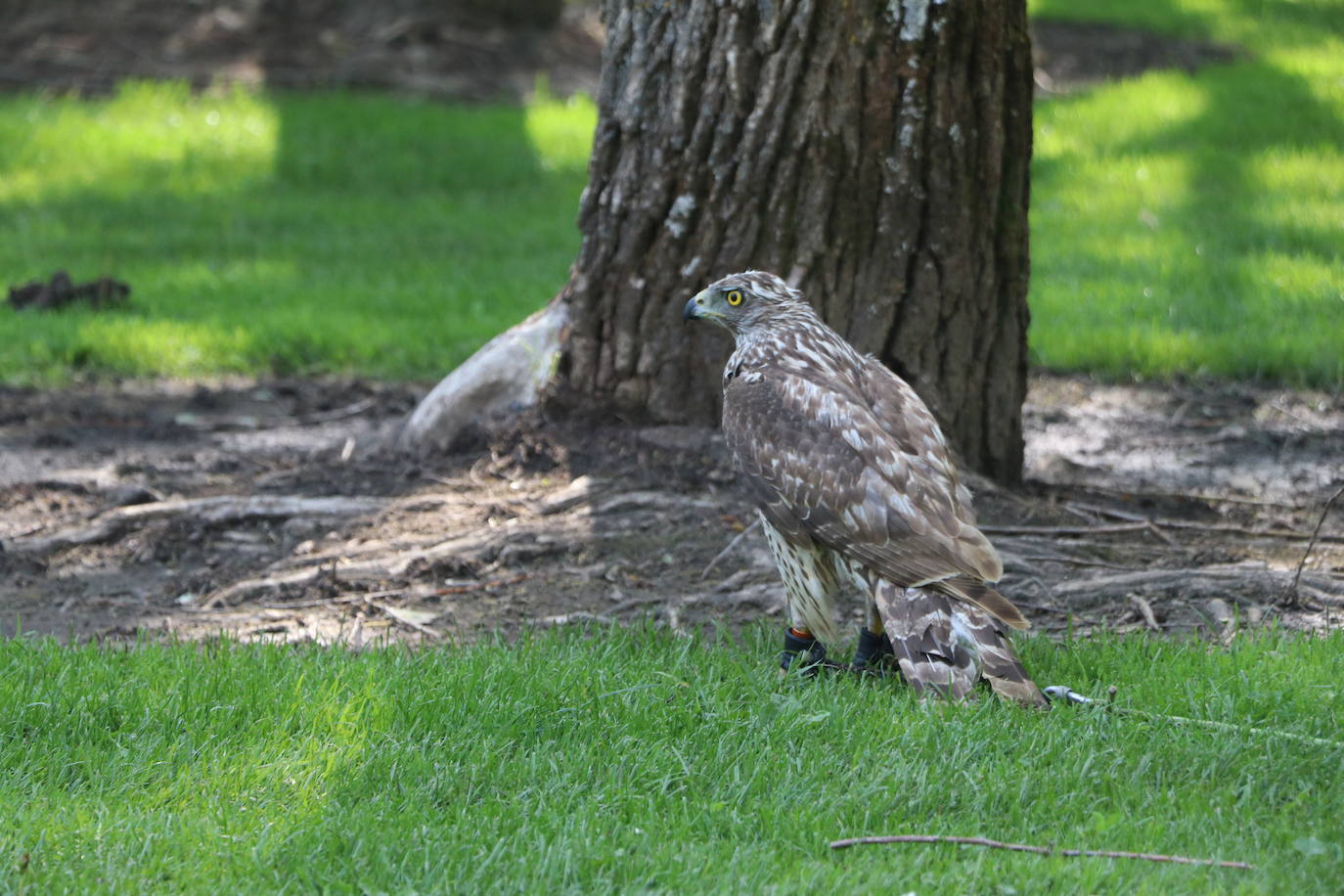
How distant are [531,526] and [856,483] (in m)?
1.87

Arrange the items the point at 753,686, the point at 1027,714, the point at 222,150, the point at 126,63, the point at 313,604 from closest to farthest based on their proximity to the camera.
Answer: the point at 1027,714
the point at 753,686
the point at 313,604
the point at 222,150
the point at 126,63

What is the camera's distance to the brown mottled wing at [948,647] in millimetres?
4414

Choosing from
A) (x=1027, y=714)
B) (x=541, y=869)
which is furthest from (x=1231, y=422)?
(x=541, y=869)

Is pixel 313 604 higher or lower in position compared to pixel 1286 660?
lower

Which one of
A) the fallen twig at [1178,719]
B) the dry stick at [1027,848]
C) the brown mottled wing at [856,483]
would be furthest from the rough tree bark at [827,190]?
the dry stick at [1027,848]

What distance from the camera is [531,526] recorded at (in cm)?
625

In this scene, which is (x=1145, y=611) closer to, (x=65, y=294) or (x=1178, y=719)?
(x=1178, y=719)

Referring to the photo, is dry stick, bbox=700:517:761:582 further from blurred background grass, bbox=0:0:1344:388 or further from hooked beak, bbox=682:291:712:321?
blurred background grass, bbox=0:0:1344:388

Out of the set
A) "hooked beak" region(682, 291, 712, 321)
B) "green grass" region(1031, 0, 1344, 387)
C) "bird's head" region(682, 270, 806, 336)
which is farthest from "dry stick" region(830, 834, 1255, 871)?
"green grass" region(1031, 0, 1344, 387)

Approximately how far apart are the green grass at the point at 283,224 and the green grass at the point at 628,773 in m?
4.41

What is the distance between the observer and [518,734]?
438 centimetres

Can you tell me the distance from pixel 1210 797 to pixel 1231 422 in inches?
171

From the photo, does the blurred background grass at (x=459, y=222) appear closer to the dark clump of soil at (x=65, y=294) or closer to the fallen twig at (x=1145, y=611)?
the dark clump of soil at (x=65, y=294)

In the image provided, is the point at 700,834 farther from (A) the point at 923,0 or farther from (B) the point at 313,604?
(A) the point at 923,0
